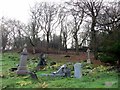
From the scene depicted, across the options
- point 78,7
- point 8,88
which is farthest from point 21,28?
point 8,88

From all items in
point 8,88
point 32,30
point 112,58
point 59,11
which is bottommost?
point 8,88

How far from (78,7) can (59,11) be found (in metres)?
17.0

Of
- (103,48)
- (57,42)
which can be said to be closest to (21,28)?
(57,42)

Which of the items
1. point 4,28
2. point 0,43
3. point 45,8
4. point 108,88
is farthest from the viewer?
point 4,28

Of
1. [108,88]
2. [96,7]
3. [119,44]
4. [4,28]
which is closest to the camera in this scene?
[108,88]

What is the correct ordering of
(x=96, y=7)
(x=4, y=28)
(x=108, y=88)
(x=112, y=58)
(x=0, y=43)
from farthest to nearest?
(x=4, y=28), (x=0, y=43), (x=96, y=7), (x=112, y=58), (x=108, y=88)

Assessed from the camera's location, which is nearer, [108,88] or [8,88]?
[108,88]

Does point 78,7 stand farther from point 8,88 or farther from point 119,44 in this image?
point 8,88

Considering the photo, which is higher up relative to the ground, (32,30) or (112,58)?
(32,30)

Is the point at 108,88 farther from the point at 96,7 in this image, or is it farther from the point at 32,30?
the point at 32,30

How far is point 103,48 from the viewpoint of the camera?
1572cm

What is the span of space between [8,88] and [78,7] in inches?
856

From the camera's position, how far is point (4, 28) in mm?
52750

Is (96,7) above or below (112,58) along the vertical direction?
above
